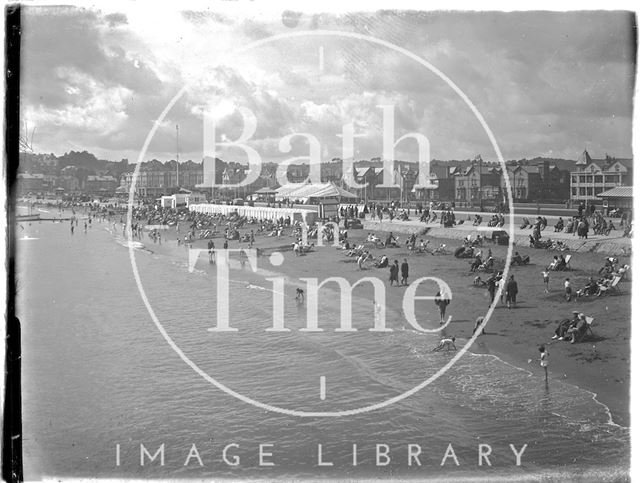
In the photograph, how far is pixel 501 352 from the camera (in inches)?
528

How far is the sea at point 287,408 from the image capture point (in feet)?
31.7

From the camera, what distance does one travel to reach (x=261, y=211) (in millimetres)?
44156

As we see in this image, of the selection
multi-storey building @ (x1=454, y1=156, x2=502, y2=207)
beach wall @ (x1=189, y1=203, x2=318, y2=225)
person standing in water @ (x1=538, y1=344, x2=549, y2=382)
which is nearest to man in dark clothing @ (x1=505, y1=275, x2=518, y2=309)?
person standing in water @ (x1=538, y1=344, x2=549, y2=382)

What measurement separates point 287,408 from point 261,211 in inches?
1304

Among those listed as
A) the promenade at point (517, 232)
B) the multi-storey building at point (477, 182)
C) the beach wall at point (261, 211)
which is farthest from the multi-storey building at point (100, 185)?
the promenade at point (517, 232)

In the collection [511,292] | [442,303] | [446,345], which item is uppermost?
[511,292]

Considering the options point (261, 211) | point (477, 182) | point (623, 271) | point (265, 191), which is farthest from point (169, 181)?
point (623, 271)

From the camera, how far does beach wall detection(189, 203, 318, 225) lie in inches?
1512

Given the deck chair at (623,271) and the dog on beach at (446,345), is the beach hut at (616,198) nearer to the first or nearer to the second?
the deck chair at (623,271)

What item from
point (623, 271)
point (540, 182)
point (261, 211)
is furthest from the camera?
point (261, 211)

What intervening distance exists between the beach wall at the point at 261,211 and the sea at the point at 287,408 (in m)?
20.1

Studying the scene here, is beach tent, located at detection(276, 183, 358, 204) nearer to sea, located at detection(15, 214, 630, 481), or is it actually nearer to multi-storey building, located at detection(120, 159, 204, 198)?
multi-storey building, located at detection(120, 159, 204, 198)

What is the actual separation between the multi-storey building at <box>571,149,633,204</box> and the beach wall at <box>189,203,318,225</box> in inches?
588

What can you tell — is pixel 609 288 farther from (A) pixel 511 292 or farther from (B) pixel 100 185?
(B) pixel 100 185
